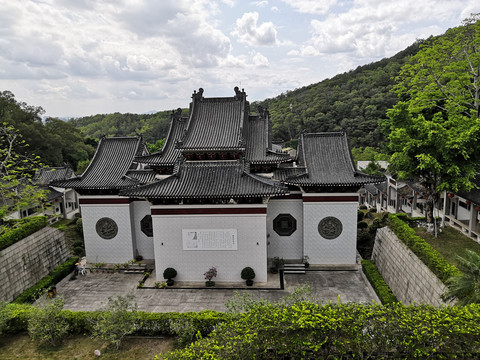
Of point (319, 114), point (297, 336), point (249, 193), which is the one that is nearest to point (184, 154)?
point (249, 193)

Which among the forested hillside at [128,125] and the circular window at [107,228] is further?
the forested hillside at [128,125]

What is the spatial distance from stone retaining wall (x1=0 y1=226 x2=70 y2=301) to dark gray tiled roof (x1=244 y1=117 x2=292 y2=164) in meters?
12.8

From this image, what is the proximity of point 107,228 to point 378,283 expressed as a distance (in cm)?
1480

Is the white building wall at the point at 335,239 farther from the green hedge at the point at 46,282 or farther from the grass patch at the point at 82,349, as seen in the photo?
the green hedge at the point at 46,282

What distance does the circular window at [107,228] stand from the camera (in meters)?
17.9

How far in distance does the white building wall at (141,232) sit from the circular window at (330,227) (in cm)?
982

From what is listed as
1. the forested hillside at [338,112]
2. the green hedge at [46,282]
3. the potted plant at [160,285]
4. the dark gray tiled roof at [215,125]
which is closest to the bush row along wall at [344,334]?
the potted plant at [160,285]

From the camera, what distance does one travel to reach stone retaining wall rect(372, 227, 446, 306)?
11.5m

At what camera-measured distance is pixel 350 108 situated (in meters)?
65.1

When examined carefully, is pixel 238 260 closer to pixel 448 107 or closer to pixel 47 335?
pixel 47 335

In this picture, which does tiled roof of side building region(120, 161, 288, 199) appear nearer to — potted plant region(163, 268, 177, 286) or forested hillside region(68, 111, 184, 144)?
potted plant region(163, 268, 177, 286)

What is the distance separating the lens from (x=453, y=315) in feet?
25.8

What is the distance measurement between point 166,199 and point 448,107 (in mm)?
16607

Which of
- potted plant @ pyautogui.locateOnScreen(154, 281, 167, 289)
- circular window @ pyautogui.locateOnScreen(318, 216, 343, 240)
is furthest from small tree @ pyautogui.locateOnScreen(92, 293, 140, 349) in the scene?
circular window @ pyautogui.locateOnScreen(318, 216, 343, 240)
